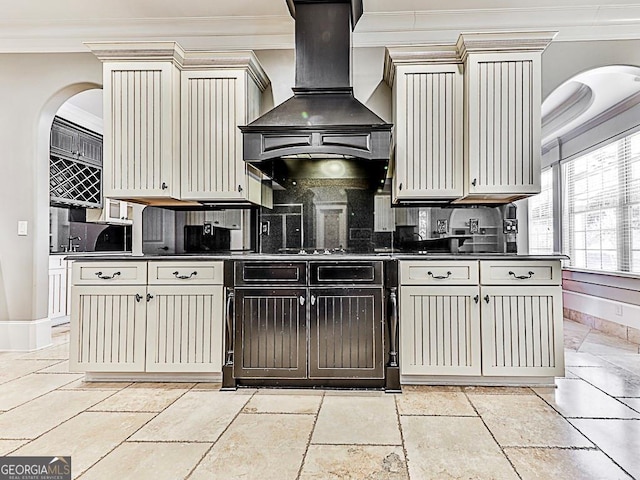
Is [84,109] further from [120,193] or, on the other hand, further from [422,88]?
[422,88]

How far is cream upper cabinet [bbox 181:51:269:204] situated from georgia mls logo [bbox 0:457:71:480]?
1875 millimetres

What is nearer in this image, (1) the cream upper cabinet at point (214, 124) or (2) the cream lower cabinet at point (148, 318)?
(2) the cream lower cabinet at point (148, 318)

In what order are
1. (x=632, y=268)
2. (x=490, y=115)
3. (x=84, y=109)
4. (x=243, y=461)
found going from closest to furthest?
(x=243, y=461) → (x=490, y=115) → (x=632, y=268) → (x=84, y=109)

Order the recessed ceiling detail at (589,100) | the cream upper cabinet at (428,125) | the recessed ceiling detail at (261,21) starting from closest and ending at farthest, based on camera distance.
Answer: the cream upper cabinet at (428,125) < the recessed ceiling detail at (261,21) < the recessed ceiling detail at (589,100)

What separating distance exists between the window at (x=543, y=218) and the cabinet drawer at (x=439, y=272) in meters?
4.69

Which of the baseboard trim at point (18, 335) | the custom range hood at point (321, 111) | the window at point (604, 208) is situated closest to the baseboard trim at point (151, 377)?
the baseboard trim at point (18, 335)

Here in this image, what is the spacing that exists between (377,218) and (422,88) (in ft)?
3.35

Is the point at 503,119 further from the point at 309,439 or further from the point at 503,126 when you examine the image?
the point at 309,439

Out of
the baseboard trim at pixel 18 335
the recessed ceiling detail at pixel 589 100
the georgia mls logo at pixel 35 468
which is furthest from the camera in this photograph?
the recessed ceiling detail at pixel 589 100

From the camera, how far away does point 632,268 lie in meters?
4.69

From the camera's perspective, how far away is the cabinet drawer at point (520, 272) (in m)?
2.83

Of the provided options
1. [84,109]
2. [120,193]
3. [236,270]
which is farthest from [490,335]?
[84,109]

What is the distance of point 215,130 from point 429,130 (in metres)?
1.54

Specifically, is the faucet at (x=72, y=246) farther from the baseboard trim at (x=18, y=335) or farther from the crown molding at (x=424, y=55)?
the crown molding at (x=424, y=55)
